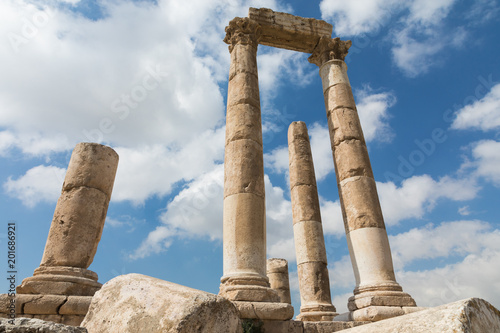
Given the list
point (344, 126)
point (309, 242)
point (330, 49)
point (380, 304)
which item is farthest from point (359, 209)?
point (330, 49)

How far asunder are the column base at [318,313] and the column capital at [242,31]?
1067 centimetres

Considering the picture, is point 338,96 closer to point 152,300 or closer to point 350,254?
point 350,254

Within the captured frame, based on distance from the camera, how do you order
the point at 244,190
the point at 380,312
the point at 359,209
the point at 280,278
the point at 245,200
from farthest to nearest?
the point at 280,278 < the point at 359,209 < the point at 244,190 < the point at 245,200 < the point at 380,312

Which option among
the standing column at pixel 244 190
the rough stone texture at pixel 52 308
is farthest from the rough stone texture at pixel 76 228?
the standing column at pixel 244 190

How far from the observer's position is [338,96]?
1243cm

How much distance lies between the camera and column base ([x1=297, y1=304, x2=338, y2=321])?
42.2ft

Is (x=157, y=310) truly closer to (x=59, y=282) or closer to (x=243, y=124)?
(x=59, y=282)

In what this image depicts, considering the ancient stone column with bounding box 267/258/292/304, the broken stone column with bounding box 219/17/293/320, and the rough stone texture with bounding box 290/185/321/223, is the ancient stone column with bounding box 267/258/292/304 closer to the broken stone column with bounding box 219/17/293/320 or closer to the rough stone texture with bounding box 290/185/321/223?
the rough stone texture with bounding box 290/185/321/223

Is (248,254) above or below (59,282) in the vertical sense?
above

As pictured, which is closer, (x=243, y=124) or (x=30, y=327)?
(x=30, y=327)

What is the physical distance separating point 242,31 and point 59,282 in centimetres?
1025

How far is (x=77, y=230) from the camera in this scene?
8.70 m

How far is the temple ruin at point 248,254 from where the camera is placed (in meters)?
4.32

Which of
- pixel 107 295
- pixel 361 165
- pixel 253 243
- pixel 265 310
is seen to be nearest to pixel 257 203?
pixel 253 243
